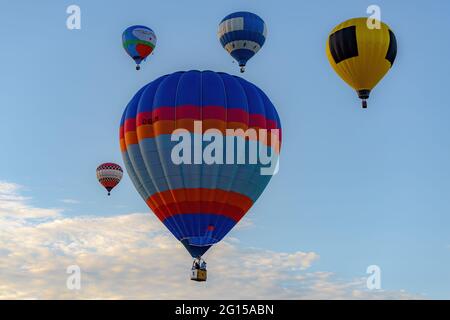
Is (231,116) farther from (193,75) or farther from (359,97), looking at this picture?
(359,97)

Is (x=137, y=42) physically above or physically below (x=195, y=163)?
above

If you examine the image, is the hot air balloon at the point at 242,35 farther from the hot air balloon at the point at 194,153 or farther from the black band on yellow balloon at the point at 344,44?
the hot air balloon at the point at 194,153

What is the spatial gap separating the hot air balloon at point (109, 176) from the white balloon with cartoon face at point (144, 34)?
8.31m

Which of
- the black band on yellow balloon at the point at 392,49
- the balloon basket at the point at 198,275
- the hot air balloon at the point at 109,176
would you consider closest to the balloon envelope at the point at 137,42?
the hot air balloon at the point at 109,176

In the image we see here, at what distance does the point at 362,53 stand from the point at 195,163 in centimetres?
953

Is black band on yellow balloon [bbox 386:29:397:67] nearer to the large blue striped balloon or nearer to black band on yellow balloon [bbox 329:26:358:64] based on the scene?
black band on yellow balloon [bbox 329:26:358:64]

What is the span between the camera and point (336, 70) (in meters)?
42.3

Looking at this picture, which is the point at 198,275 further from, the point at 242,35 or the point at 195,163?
the point at 242,35

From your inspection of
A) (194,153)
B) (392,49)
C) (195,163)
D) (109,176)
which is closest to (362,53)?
(392,49)

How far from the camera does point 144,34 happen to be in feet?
186

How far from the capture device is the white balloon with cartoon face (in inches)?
2222

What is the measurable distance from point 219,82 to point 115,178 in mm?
19128
